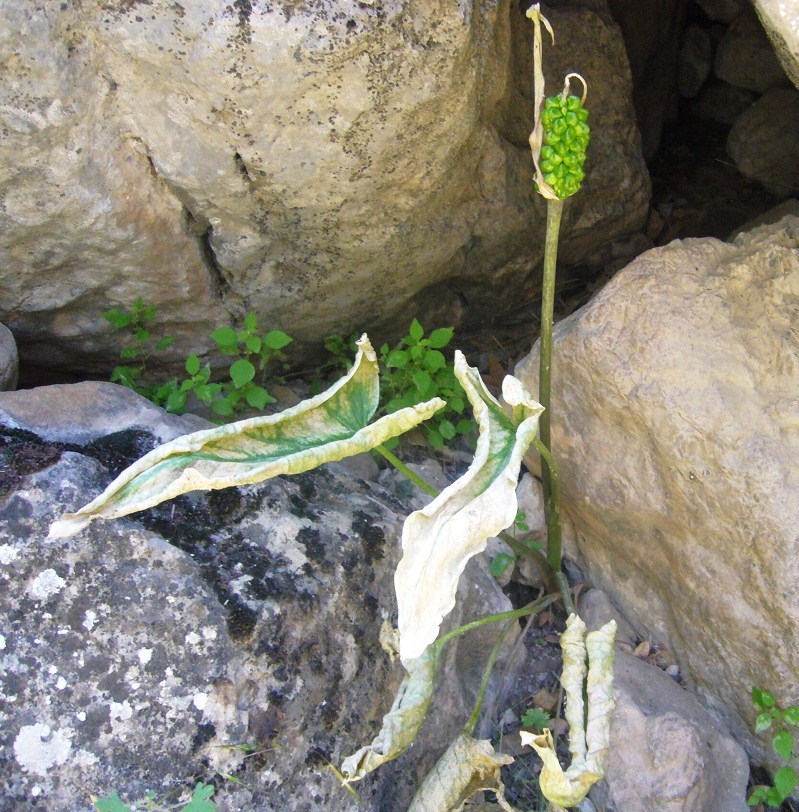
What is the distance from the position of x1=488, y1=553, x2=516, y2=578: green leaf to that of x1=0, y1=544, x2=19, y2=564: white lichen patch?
101 cm

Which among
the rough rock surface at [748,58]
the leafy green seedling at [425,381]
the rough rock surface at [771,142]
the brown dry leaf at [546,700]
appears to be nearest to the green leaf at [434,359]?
the leafy green seedling at [425,381]

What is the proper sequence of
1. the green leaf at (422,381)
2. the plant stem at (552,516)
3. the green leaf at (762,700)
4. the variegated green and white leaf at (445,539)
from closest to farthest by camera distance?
the variegated green and white leaf at (445,539)
the green leaf at (762,700)
the plant stem at (552,516)
the green leaf at (422,381)

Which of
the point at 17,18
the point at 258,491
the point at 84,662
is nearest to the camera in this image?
the point at 84,662

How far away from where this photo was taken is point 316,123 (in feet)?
5.57

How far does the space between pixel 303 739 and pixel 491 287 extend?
139cm

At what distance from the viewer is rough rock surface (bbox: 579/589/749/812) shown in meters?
1.67

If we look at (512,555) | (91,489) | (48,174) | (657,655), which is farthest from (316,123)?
(657,655)

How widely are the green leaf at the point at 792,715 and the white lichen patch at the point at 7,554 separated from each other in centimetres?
147

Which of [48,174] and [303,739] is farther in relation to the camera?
[48,174]

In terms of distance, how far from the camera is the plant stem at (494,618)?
162cm

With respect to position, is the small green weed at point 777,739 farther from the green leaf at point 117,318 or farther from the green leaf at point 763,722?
the green leaf at point 117,318

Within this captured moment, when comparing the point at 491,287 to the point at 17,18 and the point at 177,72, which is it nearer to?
the point at 177,72

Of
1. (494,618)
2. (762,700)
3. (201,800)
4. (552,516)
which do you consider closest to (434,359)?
(552,516)

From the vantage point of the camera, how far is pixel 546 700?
6.25 feet
